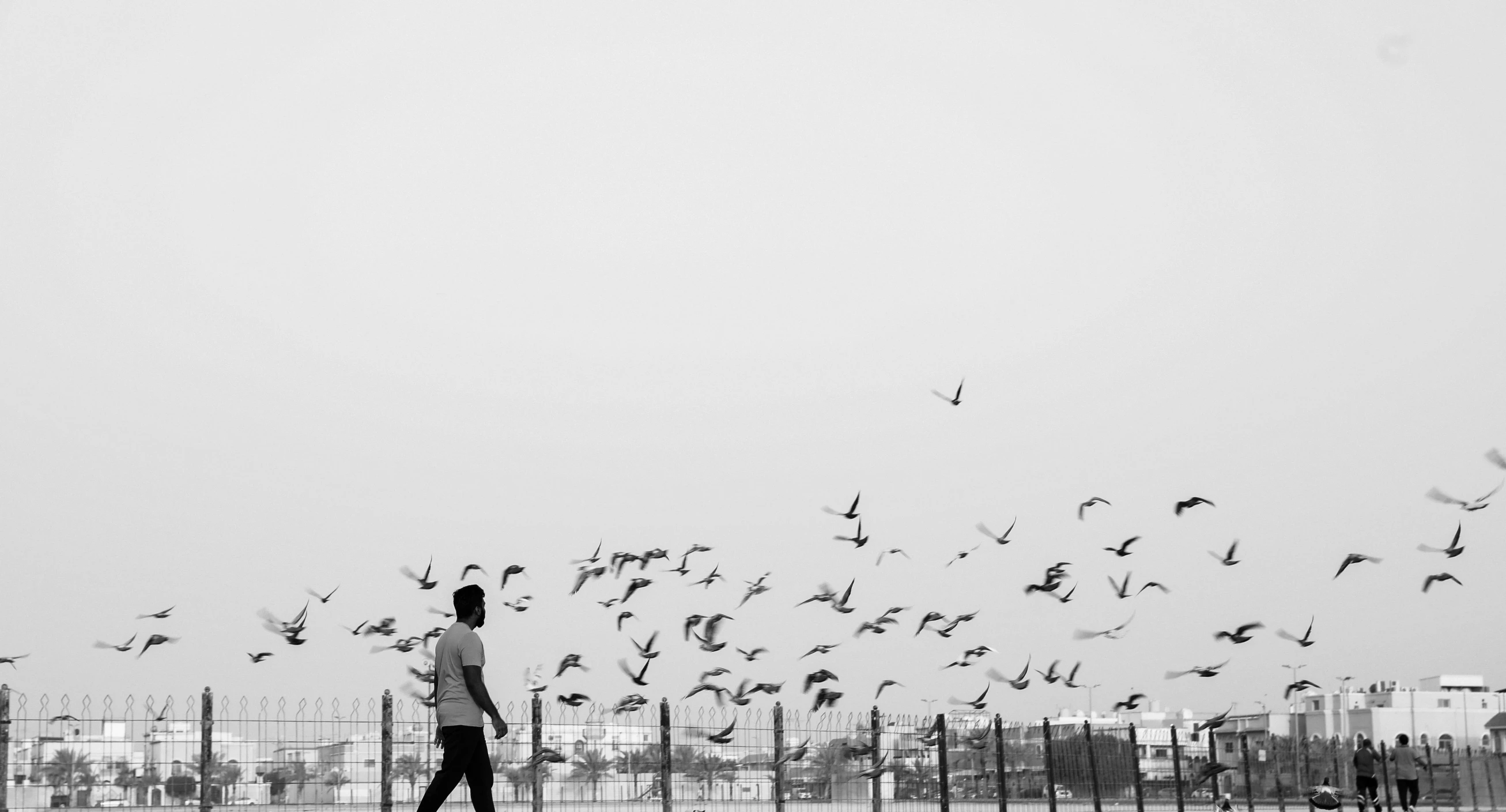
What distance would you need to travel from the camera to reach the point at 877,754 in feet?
74.3

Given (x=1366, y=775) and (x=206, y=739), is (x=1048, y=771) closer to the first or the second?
(x=1366, y=775)

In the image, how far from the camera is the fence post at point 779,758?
816 inches

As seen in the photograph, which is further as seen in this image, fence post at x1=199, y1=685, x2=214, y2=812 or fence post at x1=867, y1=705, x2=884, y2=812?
fence post at x1=867, y1=705, x2=884, y2=812

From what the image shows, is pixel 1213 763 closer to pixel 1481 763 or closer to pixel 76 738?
pixel 76 738

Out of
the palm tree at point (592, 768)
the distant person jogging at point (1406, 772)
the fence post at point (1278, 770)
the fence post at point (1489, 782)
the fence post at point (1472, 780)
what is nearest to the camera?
the palm tree at point (592, 768)

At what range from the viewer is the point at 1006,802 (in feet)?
82.9

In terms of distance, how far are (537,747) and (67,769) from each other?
521cm

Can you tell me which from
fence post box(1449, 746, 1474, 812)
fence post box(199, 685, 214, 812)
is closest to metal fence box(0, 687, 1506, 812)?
fence post box(199, 685, 214, 812)

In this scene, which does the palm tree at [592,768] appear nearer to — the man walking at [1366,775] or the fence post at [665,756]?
the fence post at [665,756]

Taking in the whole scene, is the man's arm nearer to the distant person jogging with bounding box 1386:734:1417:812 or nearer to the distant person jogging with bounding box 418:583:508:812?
the distant person jogging with bounding box 418:583:508:812

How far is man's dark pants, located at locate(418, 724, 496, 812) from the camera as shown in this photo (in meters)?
12.2

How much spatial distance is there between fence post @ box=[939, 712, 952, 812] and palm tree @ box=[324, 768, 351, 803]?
28.1 feet

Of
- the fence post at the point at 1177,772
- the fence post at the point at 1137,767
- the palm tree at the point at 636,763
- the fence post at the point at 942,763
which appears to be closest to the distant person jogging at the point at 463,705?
the palm tree at the point at 636,763

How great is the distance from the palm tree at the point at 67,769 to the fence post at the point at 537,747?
195 inches
